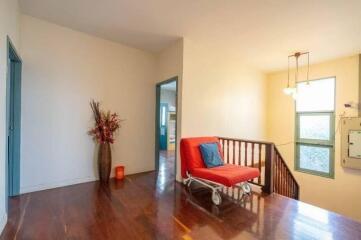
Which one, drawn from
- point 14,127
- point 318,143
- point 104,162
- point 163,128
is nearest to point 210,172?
point 104,162

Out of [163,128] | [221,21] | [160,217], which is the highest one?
[221,21]

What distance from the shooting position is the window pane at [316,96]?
186 inches

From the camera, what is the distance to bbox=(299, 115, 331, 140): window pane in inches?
187

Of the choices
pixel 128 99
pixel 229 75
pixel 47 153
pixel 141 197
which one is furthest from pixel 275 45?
pixel 47 153

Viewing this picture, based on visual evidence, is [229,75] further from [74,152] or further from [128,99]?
[74,152]

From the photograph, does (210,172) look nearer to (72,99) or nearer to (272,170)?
(272,170)

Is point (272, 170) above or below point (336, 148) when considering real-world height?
below

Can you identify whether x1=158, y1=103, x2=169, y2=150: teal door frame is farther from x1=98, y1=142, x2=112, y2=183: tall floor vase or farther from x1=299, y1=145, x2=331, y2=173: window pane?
x1=299, y1=145, x2=331, y2=173: window pane

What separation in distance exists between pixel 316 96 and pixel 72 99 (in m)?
5.71

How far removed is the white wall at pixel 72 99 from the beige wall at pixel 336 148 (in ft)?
12.9

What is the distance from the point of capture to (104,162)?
11.6 ft

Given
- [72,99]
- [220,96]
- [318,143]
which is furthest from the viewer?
[318,143]

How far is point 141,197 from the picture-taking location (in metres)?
2.94

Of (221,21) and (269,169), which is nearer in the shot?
(221,21)
